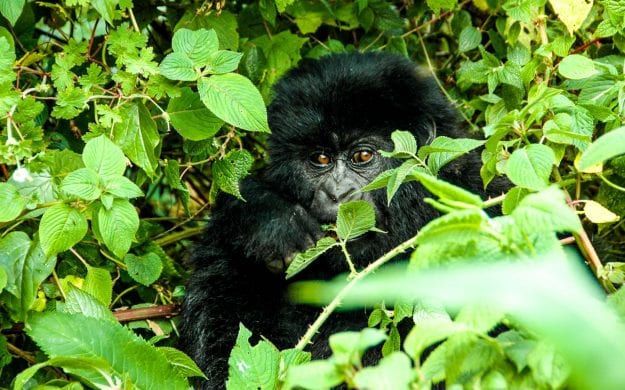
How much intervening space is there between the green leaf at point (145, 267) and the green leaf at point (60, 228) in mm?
827

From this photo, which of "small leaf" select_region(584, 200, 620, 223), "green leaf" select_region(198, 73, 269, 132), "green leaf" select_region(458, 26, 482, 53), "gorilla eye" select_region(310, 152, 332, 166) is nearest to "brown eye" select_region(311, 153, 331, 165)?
"gorilla eye" select_region(310, 152, 332, 166)

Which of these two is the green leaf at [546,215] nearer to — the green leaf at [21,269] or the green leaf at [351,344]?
the green leaf at [351,344]

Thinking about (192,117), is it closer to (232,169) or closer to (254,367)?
(232,169)

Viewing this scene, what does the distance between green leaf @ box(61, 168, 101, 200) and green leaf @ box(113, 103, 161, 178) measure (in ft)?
1.52

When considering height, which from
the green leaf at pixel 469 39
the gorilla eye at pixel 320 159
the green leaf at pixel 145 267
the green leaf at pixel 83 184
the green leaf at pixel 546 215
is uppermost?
the green leaf at pixel 546 215

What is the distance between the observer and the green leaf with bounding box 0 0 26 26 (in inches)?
125

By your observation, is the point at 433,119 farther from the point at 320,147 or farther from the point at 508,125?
the point at 508,125

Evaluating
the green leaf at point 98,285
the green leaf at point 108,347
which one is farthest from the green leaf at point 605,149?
the green leaf at point 98,285

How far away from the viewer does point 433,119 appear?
363 centimetres

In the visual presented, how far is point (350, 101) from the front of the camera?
3.57 m

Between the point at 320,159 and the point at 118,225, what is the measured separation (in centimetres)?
121

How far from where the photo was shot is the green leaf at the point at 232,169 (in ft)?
11.2

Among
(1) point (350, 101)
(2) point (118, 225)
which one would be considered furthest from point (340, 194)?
(2) point (118, 225)

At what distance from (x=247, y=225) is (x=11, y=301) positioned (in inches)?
43.1
